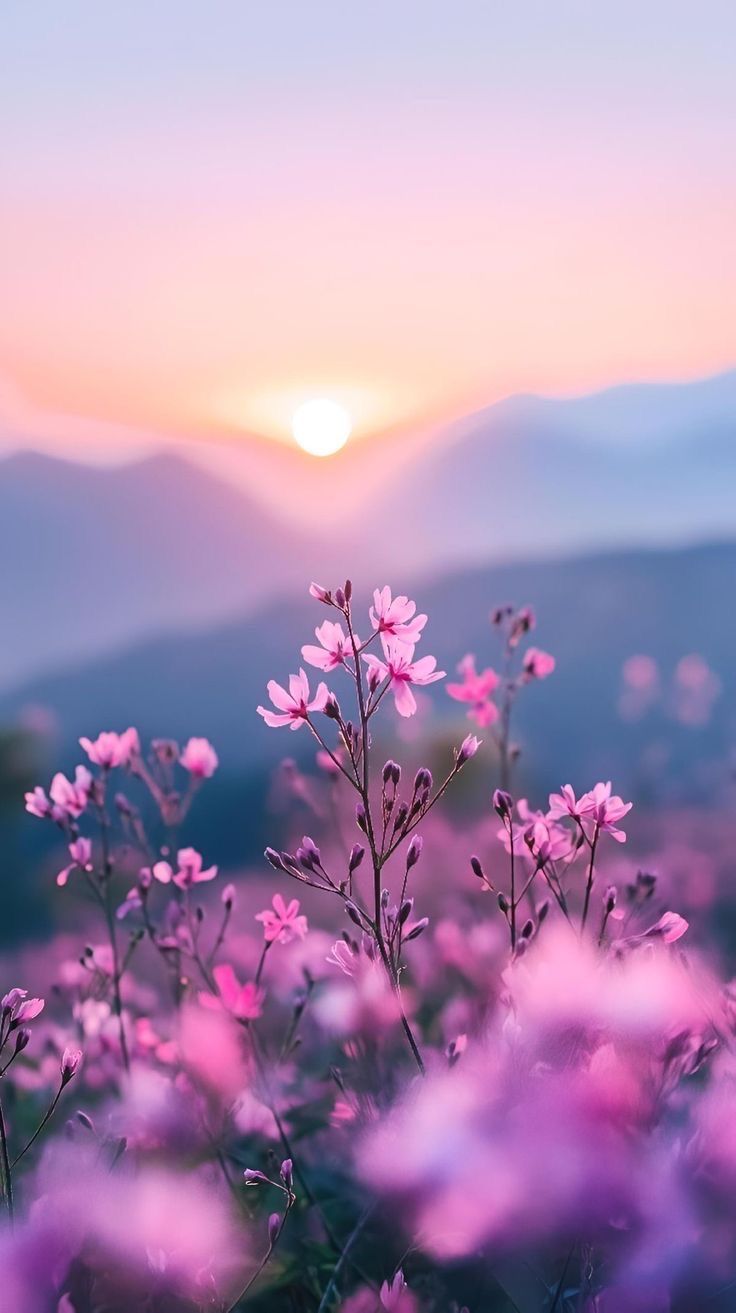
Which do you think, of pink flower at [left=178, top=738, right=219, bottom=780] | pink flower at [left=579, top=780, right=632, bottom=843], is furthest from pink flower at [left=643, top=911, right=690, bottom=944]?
pink flower at [left=178, top=738, right=219, bottom=780]

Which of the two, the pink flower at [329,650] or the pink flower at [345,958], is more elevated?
the pink flower at [329,650]

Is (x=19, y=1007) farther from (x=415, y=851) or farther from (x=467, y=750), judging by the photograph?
(x=467, y=750)

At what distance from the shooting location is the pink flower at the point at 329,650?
4.57 ft

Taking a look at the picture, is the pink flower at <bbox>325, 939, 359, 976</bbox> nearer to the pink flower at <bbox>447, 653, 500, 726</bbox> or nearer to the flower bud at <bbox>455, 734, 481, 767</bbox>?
the flower bud at <bbox>455, 734, 481, 767</bbox>

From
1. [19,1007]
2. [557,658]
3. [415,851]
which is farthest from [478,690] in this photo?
[557,658]

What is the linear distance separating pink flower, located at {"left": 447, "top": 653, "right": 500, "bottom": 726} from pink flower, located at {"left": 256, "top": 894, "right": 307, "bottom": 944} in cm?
61

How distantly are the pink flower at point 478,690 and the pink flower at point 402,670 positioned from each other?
2.13 feet

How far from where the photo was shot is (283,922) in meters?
1.57

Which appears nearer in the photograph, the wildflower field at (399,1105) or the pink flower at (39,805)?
the wildflower field at (399,1105)

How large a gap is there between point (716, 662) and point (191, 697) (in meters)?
4.38

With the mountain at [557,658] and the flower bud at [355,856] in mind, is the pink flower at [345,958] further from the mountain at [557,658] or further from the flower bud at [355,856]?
the mountain at [557,658]

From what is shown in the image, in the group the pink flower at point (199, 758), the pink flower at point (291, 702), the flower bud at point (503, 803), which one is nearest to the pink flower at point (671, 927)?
the flower bud at point (503, 803)

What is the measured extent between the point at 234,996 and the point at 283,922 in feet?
1.11

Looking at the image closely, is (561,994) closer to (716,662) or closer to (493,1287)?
(493,1287)
